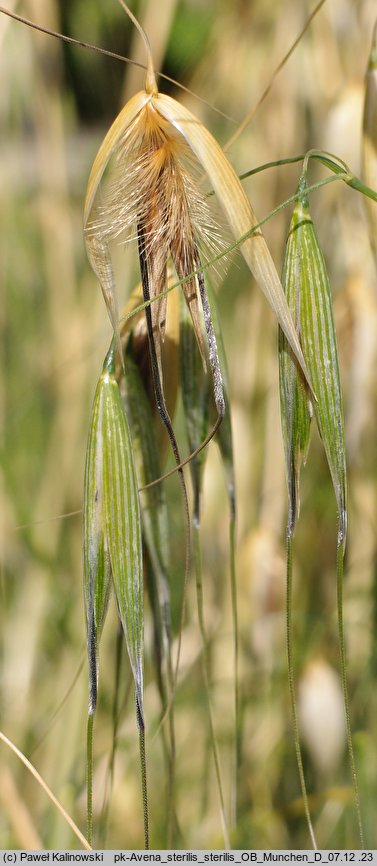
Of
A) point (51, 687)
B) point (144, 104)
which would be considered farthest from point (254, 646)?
point (144, 104)

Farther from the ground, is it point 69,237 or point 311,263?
point 69,237

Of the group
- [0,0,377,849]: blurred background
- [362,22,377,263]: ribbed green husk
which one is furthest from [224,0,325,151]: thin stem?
[0,0,377,849]: blurred background

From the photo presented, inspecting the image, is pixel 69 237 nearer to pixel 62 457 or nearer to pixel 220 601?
pixel 62 457

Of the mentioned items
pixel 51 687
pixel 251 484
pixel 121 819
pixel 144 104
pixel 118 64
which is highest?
pixel 118 64

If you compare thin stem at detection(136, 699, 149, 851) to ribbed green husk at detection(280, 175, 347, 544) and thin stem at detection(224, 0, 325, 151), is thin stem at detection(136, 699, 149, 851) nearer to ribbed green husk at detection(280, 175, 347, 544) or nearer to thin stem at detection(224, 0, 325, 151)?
ribbed green husk at detection(280, 175, 347, 544)

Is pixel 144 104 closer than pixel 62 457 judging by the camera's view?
Yes

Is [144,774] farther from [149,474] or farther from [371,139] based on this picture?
[371,139]
